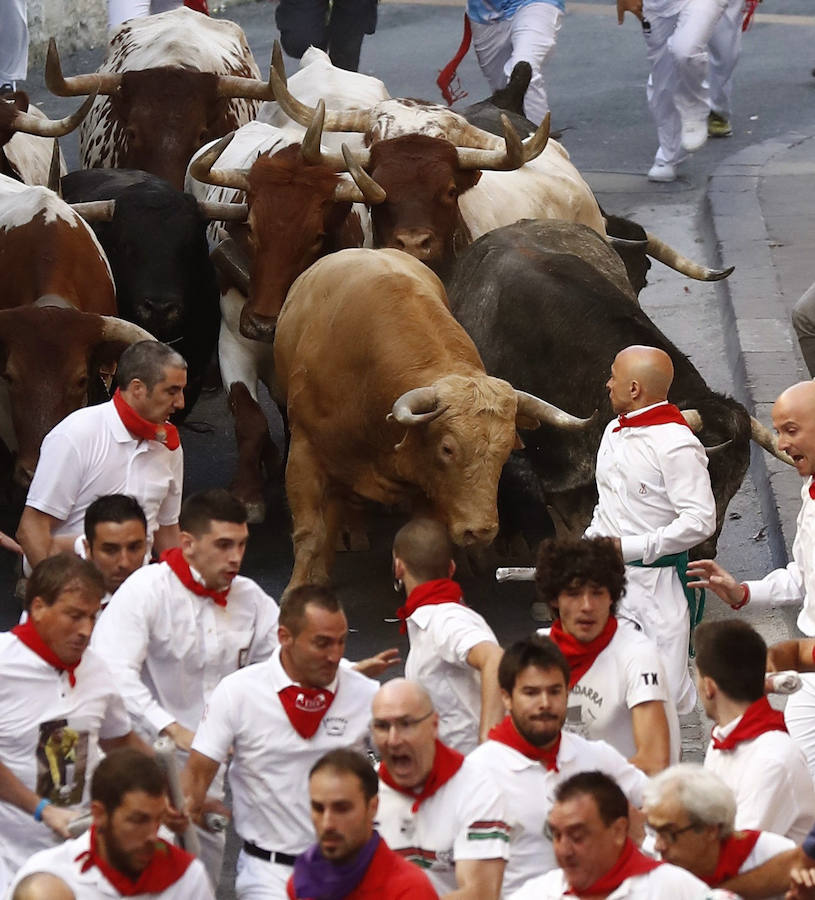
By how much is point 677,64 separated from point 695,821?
1280 cm

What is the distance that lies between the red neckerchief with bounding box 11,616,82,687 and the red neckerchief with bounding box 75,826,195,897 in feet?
3.43

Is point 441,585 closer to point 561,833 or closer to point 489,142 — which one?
point 561,833

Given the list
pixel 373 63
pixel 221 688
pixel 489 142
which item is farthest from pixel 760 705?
pixel 373 63

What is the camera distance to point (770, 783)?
5.76 meters

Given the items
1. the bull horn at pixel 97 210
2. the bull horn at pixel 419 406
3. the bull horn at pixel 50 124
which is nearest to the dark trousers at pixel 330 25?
the bull horn at pixel 50 124

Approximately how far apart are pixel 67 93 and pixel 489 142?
2.87 m

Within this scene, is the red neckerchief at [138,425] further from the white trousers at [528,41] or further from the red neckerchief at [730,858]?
the white trousers at [528,41]

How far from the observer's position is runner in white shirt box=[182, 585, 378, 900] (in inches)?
241

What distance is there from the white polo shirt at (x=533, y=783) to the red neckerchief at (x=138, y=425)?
108 inches

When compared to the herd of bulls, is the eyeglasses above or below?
above

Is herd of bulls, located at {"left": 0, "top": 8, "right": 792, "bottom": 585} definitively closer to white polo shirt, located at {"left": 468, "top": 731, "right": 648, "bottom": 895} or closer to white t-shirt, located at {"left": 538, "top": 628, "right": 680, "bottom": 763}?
white t-shirt, located at {"left": 538, "top": 628, "right": 680, "bottom": 763}

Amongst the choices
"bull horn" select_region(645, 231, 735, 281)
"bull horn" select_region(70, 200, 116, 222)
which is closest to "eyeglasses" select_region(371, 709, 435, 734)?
"bull horn" select_region(70, 200, 116, 222)

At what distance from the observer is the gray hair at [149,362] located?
26.1ft

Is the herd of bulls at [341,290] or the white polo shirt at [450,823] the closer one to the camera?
the white polo shirt at [450,823]
